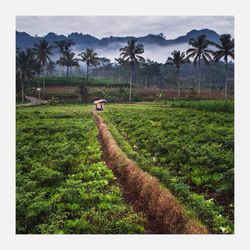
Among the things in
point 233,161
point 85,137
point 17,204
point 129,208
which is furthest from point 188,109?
point 17,204

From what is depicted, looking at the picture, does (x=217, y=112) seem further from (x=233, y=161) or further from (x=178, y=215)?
(x=178, y=215)

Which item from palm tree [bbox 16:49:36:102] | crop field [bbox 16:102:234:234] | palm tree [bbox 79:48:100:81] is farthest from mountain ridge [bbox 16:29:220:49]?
crop field [bbox 16:102:234:234]

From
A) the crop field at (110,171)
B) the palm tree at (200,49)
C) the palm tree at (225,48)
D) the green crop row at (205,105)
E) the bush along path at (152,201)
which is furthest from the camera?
the green crop row at (205,105)

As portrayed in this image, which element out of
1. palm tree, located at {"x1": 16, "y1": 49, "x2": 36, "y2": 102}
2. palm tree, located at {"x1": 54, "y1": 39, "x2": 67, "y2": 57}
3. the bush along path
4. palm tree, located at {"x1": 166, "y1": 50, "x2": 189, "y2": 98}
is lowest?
the bush along path

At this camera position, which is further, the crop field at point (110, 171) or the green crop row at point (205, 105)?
the green crop row at point (205, 105)

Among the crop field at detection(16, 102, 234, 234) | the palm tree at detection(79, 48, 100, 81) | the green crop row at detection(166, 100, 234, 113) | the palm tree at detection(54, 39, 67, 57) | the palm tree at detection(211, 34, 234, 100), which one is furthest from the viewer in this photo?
the palm tree at detection(79, 48, 100, 81)

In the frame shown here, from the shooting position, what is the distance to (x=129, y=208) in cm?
631

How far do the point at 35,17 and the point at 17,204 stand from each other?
407 cm

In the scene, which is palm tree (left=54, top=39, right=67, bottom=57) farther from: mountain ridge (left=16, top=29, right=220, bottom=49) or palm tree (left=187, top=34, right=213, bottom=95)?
palm tree (left=187, top=34, right=213, bottom=95)

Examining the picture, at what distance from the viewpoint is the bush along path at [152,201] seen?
18.5 feet

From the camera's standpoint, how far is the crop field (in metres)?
5.77

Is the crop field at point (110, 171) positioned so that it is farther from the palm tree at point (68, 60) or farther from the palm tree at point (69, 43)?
the palm tree at point (69, 43)

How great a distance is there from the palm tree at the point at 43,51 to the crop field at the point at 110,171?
4.73 ft

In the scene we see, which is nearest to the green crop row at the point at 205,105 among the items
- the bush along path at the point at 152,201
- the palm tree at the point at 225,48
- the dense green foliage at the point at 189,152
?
the dense green foliage at the point at 189,152
